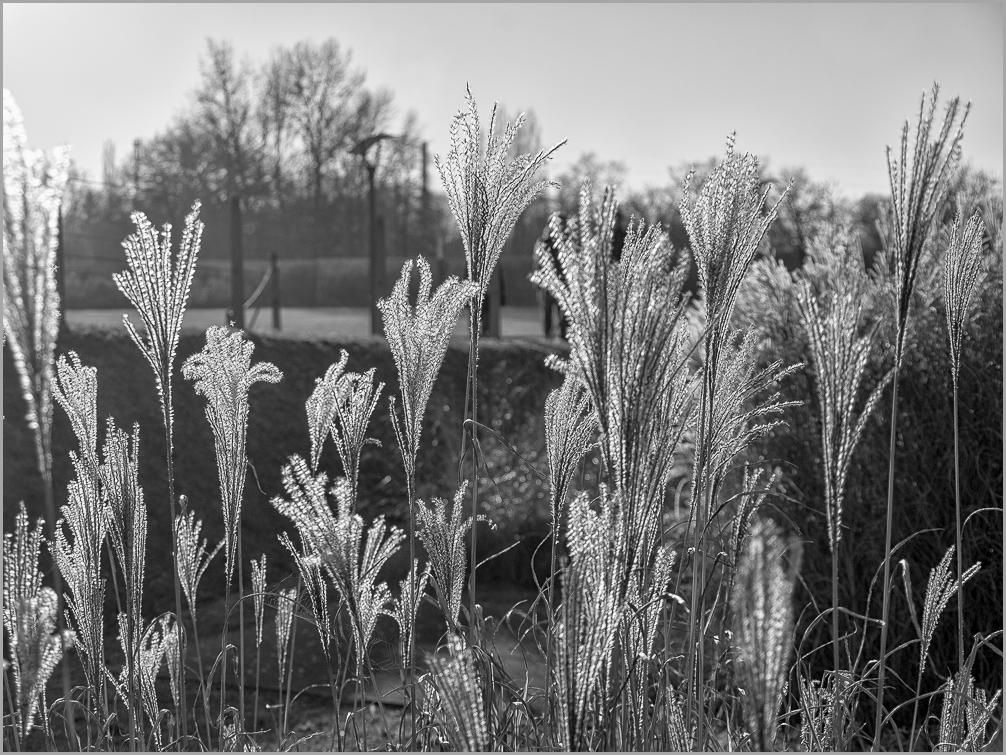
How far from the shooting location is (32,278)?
1.07m

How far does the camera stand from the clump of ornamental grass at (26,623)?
1.11 meters

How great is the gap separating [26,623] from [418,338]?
690 mm

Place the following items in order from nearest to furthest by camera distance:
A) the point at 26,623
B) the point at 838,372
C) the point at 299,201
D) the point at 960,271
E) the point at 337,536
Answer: the point at 26,623 < the point at 337,536 < the point at 838,372 < the point at 960,271 < the point at 299,201

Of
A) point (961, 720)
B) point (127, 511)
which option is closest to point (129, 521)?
point (127, 511)

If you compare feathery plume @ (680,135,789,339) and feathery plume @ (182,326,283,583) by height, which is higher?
feathery plume @ (680,135,789,339)

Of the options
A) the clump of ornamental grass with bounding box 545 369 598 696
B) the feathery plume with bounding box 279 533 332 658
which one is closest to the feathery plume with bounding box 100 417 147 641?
the feathery plume with bounding box 279 533 332 658

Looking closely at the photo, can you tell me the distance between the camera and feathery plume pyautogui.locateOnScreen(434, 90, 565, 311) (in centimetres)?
157

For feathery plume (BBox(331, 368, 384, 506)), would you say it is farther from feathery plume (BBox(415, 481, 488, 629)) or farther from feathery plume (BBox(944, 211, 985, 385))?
feathery plume (BBox(944, 211, 985, 385))

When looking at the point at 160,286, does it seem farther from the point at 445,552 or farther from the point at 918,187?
the point at 918,187

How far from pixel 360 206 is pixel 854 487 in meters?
16.9

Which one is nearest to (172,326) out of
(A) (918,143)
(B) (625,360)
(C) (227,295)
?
(B) (625,360)

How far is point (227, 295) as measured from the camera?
10141 millimetres

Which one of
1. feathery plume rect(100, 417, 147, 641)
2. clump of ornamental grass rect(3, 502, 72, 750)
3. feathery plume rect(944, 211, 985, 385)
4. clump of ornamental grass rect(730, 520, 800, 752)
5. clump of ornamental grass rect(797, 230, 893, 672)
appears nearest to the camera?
clump of ornamental grass rect(730, 520, 800, 752)

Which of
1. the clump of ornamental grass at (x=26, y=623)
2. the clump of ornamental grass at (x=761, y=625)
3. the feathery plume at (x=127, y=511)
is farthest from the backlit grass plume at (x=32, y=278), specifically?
the clump of ornamental grass at (x=761, y=625)
